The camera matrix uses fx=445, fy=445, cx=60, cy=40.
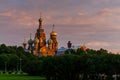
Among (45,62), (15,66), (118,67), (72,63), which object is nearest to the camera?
(118,67)

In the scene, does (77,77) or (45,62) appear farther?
(45,62)

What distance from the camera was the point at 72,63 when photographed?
82875mm

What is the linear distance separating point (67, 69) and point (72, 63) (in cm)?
173

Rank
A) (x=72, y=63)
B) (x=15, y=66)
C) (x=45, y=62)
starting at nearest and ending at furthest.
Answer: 1. (x=72, y=63)
2. (x=45, y=62)
3. (x=15, y=66)

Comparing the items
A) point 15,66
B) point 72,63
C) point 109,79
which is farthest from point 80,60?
point 15,66

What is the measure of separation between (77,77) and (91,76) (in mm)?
3200

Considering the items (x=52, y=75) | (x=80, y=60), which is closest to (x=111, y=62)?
(x=80, y=60)

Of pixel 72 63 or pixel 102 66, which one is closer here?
pixel 102 66

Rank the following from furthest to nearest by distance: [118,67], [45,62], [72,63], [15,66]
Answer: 1. [15,66]
2. [45,62]
3. [72,63]
4. [118,67]

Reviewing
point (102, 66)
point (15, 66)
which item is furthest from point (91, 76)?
point (15, 66)

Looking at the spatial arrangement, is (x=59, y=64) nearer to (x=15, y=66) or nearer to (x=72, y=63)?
(x=72, y=63)

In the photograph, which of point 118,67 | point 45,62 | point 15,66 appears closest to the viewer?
point 118,67

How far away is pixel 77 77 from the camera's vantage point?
83875 mm

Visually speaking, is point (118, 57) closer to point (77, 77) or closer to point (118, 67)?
point (118, 67)
